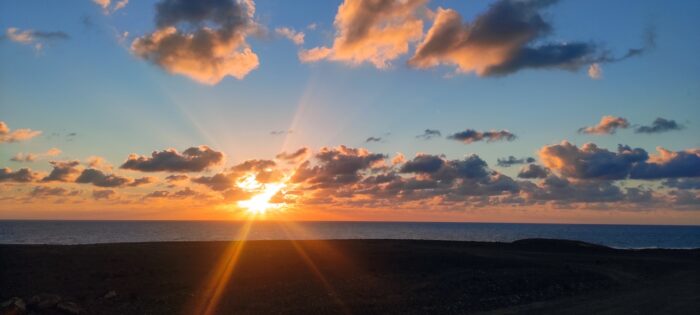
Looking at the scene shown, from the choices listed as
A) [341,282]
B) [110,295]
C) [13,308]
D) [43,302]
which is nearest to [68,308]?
[43,302]

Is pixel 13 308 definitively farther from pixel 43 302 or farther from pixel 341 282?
pixel 341 282

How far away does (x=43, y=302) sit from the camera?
67.9 ft

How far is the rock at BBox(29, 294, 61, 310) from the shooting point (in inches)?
807

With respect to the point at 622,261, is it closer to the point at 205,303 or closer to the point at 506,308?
the point at 506,308

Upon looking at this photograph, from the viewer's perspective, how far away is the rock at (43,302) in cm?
2050

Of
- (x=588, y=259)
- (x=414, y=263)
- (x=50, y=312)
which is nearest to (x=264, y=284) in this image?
(x=50, y=312)

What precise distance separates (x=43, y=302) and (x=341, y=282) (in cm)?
1609

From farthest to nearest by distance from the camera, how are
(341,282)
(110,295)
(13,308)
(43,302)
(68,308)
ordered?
(341,282)
(110,295)
(68,308)
(43,302)
(13,308)

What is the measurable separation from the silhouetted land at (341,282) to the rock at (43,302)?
51mm

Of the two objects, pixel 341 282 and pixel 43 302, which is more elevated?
pixel 43 302

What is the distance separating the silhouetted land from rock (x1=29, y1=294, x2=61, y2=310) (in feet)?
0.17

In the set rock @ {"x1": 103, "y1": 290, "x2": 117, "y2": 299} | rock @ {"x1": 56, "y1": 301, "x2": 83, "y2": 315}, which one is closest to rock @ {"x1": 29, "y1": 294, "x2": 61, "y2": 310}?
rock @ {"x1": 56, "y1": 301, "x2": 83, "y2": 315}

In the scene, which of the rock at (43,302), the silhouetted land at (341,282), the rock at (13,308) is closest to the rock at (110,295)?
the silhouetted land at (341,282)

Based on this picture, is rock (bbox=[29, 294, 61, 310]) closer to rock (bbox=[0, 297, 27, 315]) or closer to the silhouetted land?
the silhouetted land
